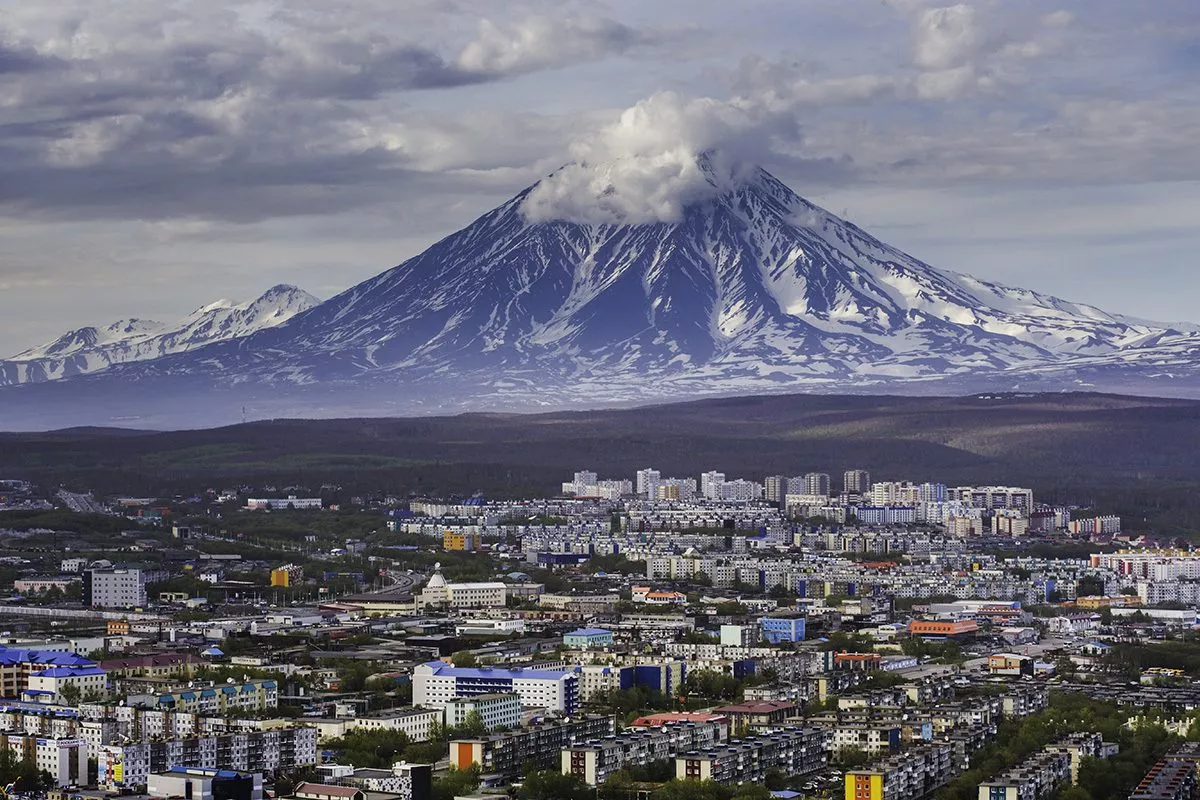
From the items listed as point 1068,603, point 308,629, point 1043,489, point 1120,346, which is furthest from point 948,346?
point 308,629

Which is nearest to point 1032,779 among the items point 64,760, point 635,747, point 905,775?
point 905,775

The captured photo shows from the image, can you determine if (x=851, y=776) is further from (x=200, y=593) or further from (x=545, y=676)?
(x=200, y=593)

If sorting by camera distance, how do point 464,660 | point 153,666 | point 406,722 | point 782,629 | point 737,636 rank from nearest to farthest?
point 406,722, point 153,666, point 464,660, point 737,636, point 782,629

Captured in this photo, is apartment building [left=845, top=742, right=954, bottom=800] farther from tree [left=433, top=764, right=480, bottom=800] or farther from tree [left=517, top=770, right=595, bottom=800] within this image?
tree [left=433, top=764, right=480, bottom=800]

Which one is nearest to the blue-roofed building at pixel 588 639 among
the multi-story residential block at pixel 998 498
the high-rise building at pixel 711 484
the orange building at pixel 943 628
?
the orange building at pixel 943 628

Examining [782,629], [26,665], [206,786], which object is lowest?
[206,786]

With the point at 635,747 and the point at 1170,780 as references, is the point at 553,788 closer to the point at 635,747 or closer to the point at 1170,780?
the point at 635,747
